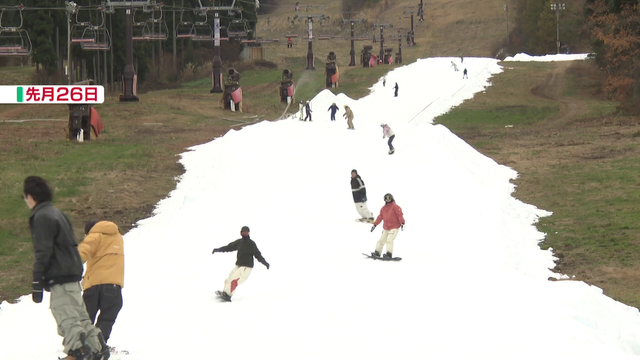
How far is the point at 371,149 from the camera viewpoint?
3772cm

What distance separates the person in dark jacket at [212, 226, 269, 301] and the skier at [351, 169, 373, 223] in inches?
342

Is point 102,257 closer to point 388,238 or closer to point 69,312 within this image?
point 69,312

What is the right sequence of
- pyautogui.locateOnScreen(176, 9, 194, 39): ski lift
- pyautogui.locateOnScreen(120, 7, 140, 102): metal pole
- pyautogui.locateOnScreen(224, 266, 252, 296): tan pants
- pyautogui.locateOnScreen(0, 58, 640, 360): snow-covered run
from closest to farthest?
pyautogui.locateOnScreen(0, 58, 640, 360): snow-covered run
pyautogui.locateOnScreen(224, 266, 252, 296): tan pants
pyautogui.locateOnScreen(120, 7, 140, 102): metal pole
pyautogui.locateOnScreen(176, 9, 194, 39): ski lift

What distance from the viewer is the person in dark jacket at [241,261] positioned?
1432 centimetres

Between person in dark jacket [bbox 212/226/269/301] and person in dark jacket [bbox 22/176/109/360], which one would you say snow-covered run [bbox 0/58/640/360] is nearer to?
person in dark jacket [bbox 212/226/269/301]

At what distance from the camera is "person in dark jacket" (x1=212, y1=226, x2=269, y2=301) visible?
47.0 feet

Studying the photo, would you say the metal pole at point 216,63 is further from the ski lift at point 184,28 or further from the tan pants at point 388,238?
the tan pants at point 388,238

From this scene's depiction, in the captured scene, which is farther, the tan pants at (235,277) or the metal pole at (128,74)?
the metal pole at (128,74)

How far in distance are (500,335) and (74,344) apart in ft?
18.7

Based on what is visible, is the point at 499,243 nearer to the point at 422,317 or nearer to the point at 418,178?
the point at 418,178

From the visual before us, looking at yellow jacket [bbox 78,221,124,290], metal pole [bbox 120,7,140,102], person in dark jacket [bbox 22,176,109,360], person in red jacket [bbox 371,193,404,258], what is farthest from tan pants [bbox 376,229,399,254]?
metal pole [bbox 120,7,140,102]

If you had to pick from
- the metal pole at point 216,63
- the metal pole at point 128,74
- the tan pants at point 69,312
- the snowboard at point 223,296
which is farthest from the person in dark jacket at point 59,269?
the metal pole at point 216,63

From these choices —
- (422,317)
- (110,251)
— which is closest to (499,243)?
(422,317)

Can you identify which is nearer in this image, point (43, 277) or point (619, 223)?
point (43, 277)
